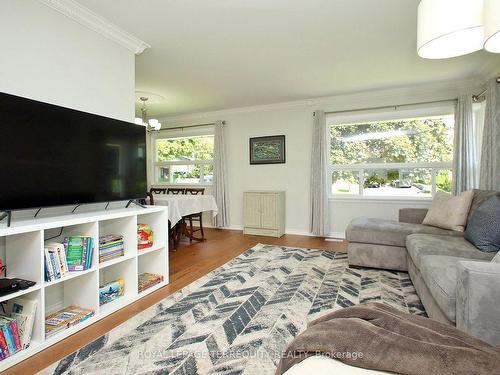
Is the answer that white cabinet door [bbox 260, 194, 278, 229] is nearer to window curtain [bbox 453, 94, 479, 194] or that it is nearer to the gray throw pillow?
window curtain [bbox 453, 94, 479, 194]

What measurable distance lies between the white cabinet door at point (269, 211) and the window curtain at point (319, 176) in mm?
630

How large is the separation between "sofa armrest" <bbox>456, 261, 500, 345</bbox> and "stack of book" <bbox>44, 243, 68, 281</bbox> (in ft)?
7.48

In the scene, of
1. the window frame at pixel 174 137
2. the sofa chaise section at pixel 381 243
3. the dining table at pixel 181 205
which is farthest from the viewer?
the window frame at pixel 174 137

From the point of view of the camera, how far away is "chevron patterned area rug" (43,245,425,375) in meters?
1.52

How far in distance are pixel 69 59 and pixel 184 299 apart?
2.12m

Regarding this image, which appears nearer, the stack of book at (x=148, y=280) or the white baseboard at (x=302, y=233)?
the stack of book at (x=148, y=280)

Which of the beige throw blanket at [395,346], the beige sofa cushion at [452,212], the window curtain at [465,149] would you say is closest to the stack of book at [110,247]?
the beige throw blanket at [395,346]

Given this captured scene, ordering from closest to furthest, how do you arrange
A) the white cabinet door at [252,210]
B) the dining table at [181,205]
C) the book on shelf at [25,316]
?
the book on shelf at [25,316], the dining table at [181,205], the white cabinet door at [252,210]

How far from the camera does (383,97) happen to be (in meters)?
4.28

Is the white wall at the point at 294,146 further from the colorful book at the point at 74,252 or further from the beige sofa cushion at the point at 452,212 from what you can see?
the colorful book at the point at 74,252

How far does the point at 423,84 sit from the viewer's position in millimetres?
3975

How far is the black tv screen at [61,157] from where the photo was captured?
5.43 feet

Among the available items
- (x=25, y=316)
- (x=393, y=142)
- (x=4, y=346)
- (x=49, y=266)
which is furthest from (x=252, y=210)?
(x=4, y=346)

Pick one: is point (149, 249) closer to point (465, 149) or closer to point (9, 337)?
point (9, 337)
